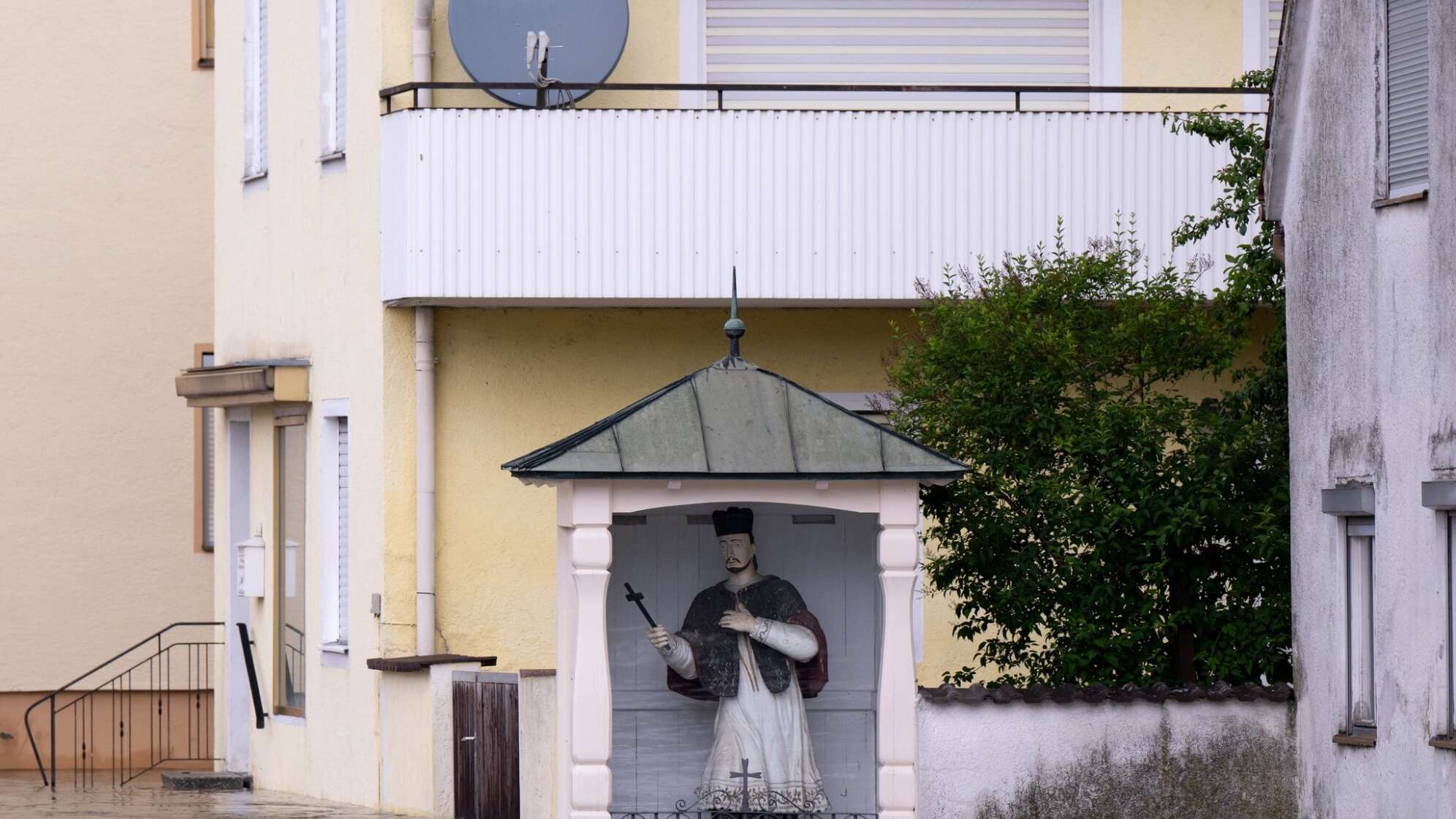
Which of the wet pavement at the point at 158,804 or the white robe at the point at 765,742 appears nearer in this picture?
the white robe at the point at 765,742

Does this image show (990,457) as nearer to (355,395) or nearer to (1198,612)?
(1198,612)

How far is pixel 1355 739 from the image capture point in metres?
13.4

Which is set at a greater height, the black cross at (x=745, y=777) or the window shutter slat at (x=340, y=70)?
the window shutter slat at (x=340, y=70)

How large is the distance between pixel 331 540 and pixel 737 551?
713cm

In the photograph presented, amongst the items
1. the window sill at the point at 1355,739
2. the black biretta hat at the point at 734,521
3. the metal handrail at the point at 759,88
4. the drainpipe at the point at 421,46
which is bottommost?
the window sill at the point at 1355,739

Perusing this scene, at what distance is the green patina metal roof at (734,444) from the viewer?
506 inches

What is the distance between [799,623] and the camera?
1350 cm

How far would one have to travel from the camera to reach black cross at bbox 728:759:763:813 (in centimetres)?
1338

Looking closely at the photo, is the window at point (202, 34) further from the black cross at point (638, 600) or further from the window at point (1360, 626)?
the window at point (1360, 626)

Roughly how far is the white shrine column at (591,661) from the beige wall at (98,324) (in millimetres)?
13290

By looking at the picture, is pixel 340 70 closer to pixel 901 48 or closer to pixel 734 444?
pixel 901 48

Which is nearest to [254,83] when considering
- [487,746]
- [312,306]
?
[312,306]

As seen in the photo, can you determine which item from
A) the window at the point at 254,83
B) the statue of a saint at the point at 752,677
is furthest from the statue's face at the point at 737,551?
the window at the point at 254,83

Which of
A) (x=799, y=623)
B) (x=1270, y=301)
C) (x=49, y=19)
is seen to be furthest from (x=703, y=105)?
(x=49, y=19)
